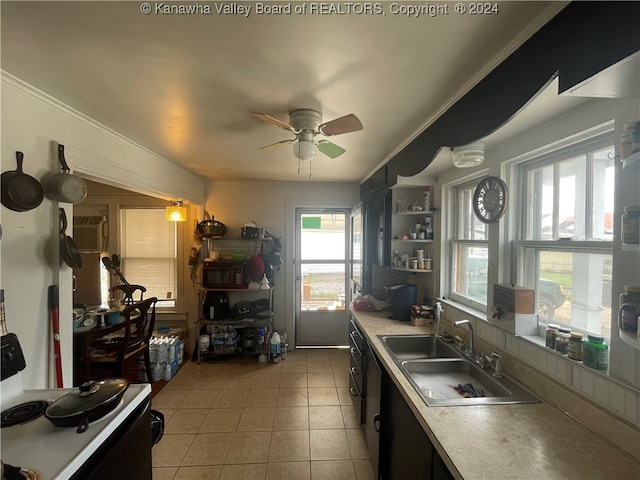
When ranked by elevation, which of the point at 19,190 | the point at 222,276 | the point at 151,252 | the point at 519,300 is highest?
the point at 19,190

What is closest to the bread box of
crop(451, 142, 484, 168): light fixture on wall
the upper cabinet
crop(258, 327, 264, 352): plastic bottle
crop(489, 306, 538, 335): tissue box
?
crop(489, 306, 538, 335): tissue box

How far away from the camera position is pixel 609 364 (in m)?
1.06

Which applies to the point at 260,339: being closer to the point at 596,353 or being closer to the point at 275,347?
the point at 275,347

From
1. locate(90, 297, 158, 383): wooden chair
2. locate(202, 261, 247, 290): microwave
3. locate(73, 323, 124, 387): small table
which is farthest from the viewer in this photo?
locate(202, 261, 247, 290): microwave

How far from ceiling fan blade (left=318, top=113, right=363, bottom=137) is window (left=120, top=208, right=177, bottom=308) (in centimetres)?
306

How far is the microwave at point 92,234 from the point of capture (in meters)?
3.71

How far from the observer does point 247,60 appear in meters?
1.16

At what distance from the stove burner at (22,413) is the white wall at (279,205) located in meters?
2.83

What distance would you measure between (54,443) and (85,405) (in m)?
0.12

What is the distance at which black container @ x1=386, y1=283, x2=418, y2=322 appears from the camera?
245cm

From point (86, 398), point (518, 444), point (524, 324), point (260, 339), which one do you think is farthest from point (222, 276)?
point (518, 444)

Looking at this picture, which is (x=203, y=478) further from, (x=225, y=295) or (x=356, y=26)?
(x=356, y=26)

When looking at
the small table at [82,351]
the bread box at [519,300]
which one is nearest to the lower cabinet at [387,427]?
the bread box at [519,300]

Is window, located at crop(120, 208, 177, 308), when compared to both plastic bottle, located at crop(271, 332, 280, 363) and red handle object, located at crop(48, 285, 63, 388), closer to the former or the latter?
plastic bottle, located at crop(271, 332, 280, 363)
